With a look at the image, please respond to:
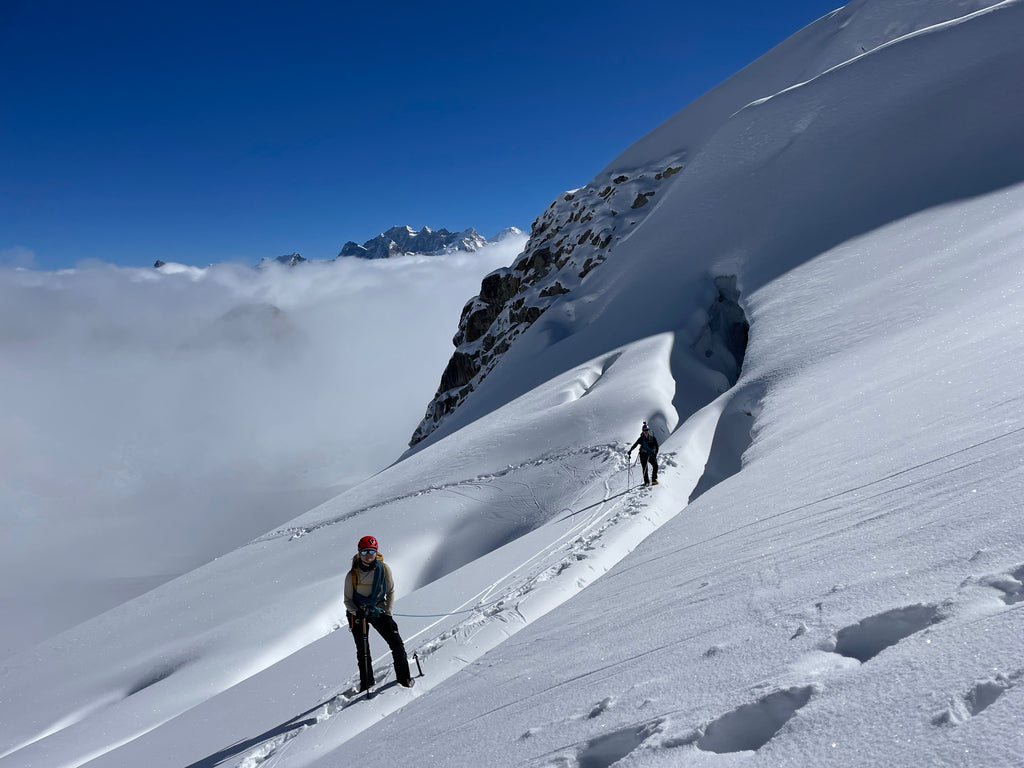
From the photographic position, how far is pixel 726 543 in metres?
7.08

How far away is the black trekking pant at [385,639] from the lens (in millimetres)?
7277

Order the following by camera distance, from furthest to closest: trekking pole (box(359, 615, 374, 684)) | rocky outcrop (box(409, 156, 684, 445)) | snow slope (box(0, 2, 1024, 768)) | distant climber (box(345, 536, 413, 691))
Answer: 1. rocky outcrop (box(409, 156, 684, 445))
2. trekking pole (box(359, 615, 374, 684))
3. distant climber (box(345, 536, 413, 691))
4. snow slope (box(0, 2, 1024, 768))

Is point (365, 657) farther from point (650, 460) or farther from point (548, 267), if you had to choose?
point (548, 267)

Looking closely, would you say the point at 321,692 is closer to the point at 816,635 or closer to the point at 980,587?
the point at 816,635

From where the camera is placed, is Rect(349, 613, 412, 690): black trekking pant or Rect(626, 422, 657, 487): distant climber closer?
Rect(349, 613, 412, 690): black trekking pant

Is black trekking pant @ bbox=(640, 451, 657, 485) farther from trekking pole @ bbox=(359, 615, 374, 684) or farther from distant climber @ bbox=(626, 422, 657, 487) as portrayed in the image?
trekking pole @ bbox=(359, 615, 374, 684)

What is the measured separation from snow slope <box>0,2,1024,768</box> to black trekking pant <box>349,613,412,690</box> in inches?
12.3

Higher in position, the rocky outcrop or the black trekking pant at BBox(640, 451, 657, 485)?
the rocky outcrop

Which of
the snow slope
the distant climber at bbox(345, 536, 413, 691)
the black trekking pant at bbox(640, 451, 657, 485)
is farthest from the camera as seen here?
the black trekking pant at bbox(640, 451, 657, 485)

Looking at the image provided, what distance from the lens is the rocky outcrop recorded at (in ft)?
198

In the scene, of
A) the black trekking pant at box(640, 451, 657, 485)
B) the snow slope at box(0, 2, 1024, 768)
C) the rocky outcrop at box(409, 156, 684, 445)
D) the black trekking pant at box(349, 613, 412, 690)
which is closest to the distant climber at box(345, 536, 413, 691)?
the black trekking pant at box(349, 613, 412, 690)

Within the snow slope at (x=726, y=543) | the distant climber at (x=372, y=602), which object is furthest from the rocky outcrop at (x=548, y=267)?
the distant climber at (x=372, y=602)

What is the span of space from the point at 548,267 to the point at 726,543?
61333 millimetres

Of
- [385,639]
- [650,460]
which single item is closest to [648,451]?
[650,460]
